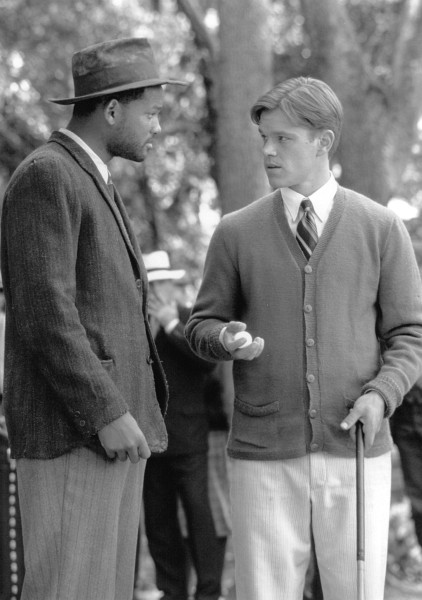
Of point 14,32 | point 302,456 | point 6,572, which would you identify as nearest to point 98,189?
point 302,456

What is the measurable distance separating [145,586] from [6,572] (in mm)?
2188

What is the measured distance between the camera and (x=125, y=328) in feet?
10.4

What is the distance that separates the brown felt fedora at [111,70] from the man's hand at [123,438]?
105 centimetres

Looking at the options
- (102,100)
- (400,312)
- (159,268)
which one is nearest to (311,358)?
(400,312)

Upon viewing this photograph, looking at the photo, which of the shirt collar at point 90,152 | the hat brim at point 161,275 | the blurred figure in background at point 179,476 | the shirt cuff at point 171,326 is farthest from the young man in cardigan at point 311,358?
the hat brim at point 161,275

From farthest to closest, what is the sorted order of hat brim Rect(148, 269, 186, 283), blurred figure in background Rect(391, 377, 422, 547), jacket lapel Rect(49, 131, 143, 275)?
hat brim Rect(148, 269, 186, 283) < blurred figure in background Rect(391, 377, 422, 547) < jacket lapel Rect(49, 131, 143, 275)

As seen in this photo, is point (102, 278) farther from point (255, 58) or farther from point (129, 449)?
point (255, 58)

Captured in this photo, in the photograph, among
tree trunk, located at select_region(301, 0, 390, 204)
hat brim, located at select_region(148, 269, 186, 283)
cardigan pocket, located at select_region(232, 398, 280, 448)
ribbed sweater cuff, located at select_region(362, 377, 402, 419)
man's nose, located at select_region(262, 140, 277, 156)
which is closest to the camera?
ribbed sweater cuff, located at select_region(362, 377, 402, 419)

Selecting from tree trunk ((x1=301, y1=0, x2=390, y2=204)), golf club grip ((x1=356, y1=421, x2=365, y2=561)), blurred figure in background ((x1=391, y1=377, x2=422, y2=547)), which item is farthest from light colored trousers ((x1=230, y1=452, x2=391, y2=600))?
tree trunk ((x1=301, y1=0, x2=390, y2=204))

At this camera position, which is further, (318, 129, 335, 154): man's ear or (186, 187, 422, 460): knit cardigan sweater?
(318, 129, 335, 154): man's ear

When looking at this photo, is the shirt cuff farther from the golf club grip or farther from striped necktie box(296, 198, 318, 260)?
the golf club grip

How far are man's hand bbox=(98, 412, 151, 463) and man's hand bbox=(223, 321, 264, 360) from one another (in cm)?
46

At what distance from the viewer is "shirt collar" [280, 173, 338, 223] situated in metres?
3.66

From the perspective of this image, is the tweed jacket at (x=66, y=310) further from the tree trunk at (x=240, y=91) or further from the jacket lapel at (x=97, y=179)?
the tree trunk at (x=240, y=91)
